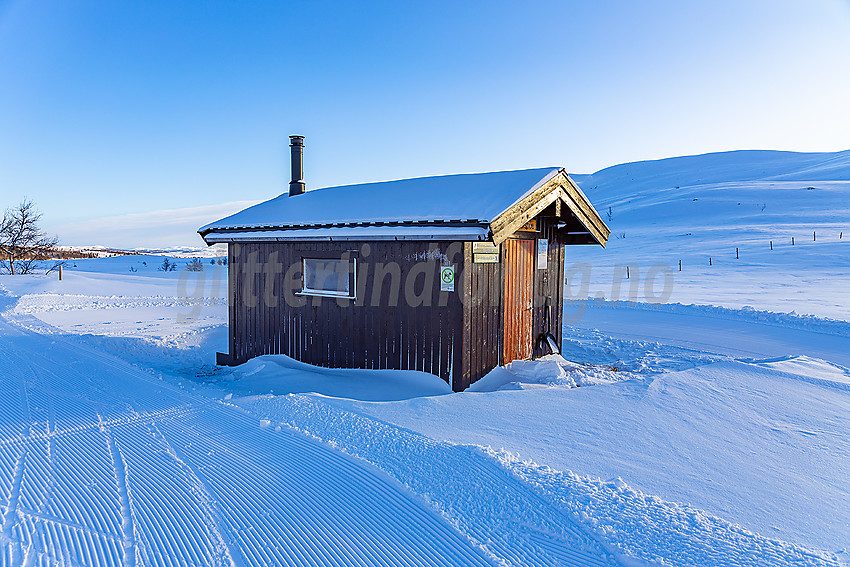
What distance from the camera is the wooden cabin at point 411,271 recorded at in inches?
294

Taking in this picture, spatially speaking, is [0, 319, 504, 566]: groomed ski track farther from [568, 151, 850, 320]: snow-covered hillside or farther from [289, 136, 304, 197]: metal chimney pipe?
[568, 151, 850, 320]: snow-covered hillside

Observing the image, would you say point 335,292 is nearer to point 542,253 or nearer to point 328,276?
point 328,276

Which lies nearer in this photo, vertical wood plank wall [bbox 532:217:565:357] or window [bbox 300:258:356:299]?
window [bbox 300:258:356:299]

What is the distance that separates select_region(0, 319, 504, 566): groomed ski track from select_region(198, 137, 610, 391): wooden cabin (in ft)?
9.61

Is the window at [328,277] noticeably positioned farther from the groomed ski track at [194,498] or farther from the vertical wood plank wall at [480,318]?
the groomed ski track at [194,498]

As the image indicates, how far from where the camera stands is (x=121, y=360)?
9273 mm

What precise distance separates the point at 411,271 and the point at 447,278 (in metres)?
0.66

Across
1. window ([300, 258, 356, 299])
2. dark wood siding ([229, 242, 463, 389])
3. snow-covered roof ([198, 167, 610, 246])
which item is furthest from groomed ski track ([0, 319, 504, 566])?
snow-covered roof ([198, 167, 610, 246])

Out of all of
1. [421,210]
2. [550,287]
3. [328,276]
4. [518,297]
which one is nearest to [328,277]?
[328,276]

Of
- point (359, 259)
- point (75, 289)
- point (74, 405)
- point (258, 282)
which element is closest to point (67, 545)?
point (74, 405)

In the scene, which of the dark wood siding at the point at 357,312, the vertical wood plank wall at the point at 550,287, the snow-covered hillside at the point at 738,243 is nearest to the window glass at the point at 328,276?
the dark wood siding at the point at 357,312

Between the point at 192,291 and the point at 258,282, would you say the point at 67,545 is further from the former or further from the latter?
the point at 192,291

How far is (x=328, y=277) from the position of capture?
8.95 meters

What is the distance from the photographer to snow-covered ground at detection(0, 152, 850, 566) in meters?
3.25
